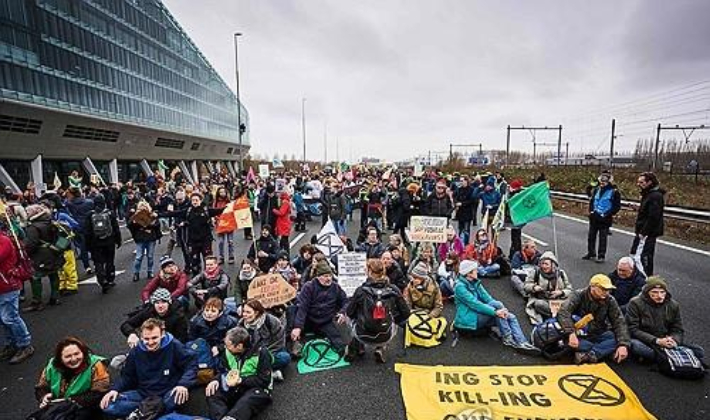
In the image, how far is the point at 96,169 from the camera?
37.2 m

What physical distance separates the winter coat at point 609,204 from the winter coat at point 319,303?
23.3ft

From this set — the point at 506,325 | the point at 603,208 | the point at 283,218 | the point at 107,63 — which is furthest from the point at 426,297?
the point at 107,63

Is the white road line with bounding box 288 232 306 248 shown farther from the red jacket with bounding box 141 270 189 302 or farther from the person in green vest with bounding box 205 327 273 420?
the person in green vest with bounding box 205 327 273 420

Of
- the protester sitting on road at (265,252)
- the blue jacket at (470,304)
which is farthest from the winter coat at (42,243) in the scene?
the blue jacket at (470,304)

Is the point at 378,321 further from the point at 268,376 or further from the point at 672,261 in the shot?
the point at 672,261

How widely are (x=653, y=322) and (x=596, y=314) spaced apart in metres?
0.61

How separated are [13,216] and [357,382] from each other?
7314mm

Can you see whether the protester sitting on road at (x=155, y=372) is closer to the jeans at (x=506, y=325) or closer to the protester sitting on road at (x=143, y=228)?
the jeans at (x=506, y=325)

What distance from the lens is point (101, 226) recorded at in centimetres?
798

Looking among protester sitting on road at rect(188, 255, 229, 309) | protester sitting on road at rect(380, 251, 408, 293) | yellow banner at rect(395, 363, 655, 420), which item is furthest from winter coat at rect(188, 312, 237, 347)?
protester sitting on road at rect(380, 251, 408, 293)

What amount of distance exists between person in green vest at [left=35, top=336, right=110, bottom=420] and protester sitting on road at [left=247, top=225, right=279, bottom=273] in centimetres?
420

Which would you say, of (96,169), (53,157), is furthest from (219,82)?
(53,157)

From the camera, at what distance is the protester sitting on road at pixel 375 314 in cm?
516

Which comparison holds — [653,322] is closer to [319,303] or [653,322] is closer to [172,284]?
[319,303]
